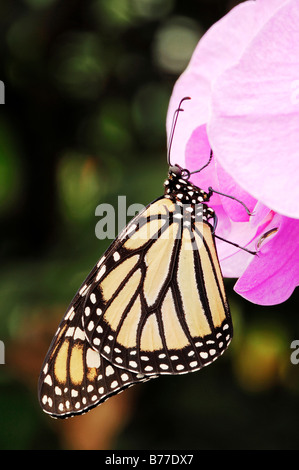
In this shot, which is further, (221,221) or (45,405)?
→ (45,405)

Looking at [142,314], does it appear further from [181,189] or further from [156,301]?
[181,189]

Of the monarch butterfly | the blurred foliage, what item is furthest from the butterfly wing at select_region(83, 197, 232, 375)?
the blurred foliage

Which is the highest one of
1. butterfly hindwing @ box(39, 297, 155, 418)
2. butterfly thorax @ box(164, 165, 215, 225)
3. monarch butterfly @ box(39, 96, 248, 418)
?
butterfly thorax @ box(164, 165, 215, 225)

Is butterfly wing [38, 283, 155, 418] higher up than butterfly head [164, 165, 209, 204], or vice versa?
butterfly head [164, 165, 209, 204]

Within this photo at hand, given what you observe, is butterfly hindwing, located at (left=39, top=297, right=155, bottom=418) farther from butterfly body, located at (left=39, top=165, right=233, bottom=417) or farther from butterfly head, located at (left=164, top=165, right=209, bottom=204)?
butterfly head, located at (left=164, top=165, right=209, bottom=204)

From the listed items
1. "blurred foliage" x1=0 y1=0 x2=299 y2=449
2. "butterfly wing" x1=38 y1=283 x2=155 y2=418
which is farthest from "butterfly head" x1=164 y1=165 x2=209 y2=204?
"blurred foliage" x1=0 y1=0 x2=299 y2=449

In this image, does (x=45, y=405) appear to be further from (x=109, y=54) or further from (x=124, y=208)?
(x=109, y=54)

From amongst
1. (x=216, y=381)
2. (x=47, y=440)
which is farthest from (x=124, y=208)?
(x=47, y=440)

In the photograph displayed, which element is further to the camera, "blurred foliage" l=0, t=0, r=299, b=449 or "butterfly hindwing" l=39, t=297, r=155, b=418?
"blurred foliage" l=0, t=0, r=299, b=449
